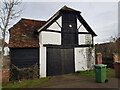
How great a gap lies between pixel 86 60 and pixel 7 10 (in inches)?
370

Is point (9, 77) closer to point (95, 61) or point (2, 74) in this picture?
point (2, 74)

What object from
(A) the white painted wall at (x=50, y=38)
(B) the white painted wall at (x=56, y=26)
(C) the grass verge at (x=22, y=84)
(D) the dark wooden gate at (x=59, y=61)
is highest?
(B) the white painted wall at (x=56, y=26)

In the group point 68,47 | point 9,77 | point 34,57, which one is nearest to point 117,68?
point 68,47

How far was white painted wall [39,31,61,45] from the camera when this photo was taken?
1106cm

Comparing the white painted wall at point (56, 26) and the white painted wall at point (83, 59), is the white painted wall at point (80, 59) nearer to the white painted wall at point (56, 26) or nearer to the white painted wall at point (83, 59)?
the white painted wall at point (83, 59)

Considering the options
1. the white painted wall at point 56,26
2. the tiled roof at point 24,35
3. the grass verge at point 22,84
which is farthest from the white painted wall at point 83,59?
the grass verge at point 22,84

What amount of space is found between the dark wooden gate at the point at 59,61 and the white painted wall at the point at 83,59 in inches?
23.5

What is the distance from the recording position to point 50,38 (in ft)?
37.4

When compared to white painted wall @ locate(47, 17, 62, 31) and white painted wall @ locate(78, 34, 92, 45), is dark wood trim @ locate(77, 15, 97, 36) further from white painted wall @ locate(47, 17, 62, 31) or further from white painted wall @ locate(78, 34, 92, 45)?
white painted wall @ locate(47, 17, 62, 31)

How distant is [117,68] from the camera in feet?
31.7

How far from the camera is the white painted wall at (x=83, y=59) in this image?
41.4ft

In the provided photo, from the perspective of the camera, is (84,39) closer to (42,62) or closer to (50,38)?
(50,38)

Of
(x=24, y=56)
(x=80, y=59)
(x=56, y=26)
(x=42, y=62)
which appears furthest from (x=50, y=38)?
(x=80, y=59)

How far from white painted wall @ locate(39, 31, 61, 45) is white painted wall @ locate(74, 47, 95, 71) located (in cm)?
232
